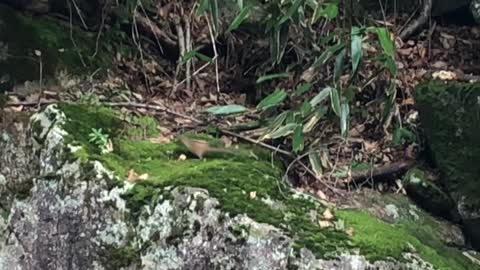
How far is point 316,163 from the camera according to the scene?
2.68 metres

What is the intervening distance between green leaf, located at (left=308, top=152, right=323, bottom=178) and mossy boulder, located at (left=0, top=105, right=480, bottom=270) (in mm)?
136

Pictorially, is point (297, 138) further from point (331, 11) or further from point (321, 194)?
point (331, 11)

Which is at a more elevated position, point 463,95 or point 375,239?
point 463,95

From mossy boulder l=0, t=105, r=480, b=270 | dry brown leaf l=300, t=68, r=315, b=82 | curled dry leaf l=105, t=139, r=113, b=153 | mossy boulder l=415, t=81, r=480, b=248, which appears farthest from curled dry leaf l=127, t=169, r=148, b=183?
mossy boulder l=415, t=81, r=480, b=248

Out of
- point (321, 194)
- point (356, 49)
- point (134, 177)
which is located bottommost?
point (321, 194)

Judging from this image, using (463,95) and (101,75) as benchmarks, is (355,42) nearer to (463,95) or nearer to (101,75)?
(463,95)

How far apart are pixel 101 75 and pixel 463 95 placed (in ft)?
5.55

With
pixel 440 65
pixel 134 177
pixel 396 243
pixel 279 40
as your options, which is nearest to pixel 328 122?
pixel 279 40

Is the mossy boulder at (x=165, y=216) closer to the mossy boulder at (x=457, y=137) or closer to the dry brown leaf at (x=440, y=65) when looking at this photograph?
the mossy boulder at (x=457, y=137)

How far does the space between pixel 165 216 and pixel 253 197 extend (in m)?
0.30

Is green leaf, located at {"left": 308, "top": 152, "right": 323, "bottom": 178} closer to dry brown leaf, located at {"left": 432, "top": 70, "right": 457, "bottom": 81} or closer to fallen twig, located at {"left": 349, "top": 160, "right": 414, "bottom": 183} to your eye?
fallen twig, located at {"left": 349, "top": 160, "right": 414, "bottom": 183}

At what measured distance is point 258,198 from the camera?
224 centimetres

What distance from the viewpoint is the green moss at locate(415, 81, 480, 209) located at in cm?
280

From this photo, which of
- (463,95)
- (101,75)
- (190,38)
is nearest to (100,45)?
(101,75)
